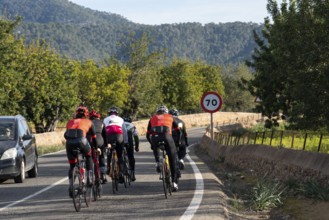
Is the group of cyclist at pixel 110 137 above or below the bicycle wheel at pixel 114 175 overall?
above

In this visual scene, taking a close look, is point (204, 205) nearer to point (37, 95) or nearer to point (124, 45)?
point (37, 95)

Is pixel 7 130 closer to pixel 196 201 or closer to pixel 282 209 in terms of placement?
pixel 196 201

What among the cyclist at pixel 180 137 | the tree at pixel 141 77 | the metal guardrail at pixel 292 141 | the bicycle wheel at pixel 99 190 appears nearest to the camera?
the bicycle wheel at pixel 99 190

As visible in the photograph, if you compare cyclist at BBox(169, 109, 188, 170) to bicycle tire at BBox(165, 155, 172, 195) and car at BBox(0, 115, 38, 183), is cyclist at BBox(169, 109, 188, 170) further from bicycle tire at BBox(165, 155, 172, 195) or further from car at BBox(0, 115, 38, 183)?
car at BBox(0, 115, 38, 183)

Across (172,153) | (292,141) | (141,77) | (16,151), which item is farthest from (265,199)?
(141,77)

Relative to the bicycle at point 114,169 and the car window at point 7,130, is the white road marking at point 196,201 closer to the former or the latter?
the bicycle at point 114,169

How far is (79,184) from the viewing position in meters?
11.5

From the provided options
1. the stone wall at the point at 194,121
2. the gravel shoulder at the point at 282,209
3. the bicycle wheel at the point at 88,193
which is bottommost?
the stone wall at the point at 194,121

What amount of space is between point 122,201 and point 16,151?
5.08 metres

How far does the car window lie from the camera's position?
57.0ft

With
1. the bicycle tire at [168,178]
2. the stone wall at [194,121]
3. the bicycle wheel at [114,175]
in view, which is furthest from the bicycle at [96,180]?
the stone wall at [194,121]

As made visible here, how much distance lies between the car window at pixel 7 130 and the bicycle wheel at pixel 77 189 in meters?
6.31

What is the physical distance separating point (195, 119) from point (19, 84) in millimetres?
34248

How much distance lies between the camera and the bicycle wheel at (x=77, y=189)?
11.1 m
